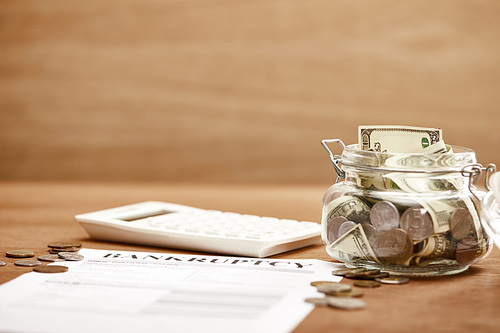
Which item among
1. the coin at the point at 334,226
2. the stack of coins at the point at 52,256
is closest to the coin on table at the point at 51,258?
the stack of coins at the point at 52,256

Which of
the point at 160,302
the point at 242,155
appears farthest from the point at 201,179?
the point at 160,302

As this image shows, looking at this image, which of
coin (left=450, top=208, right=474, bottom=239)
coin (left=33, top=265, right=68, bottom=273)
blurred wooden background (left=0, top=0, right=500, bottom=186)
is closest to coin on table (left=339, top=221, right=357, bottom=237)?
coin (left=450, top=208, right=474, bottom=239)

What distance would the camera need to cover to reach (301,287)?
2.19 feet

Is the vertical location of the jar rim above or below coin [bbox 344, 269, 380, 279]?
above

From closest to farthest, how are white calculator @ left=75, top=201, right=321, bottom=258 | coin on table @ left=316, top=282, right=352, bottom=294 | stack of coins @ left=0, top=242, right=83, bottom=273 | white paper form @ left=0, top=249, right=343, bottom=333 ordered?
Answer: white paper form @ left=0, top=249, right=343, bottom=333 → coin on table @ left=316, top=282, right=352, bottom=294 → stack of coins @ left=0, top=242, right=83, bottom=273 → white calculator @ left=75, top=201, right=321, bottom=258

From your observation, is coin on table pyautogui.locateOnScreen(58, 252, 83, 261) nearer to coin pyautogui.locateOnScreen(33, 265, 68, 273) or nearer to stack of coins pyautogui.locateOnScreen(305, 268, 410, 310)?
coin pyautogui.locateOnScreen(33, 265, 68, 273)

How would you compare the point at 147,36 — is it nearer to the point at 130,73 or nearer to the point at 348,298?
the point at 130,73

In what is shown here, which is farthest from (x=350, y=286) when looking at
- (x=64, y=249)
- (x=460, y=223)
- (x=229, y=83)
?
(x=229, y=83)

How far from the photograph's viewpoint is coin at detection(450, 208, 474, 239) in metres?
0.71

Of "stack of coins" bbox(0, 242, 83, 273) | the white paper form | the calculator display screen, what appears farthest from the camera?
the calculator display screen

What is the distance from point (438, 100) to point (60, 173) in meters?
0.95

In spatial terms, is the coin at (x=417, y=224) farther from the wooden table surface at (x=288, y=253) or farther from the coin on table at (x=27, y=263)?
the coin on table at (x=27, y=263)

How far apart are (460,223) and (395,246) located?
7cm

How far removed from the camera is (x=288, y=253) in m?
0.88
